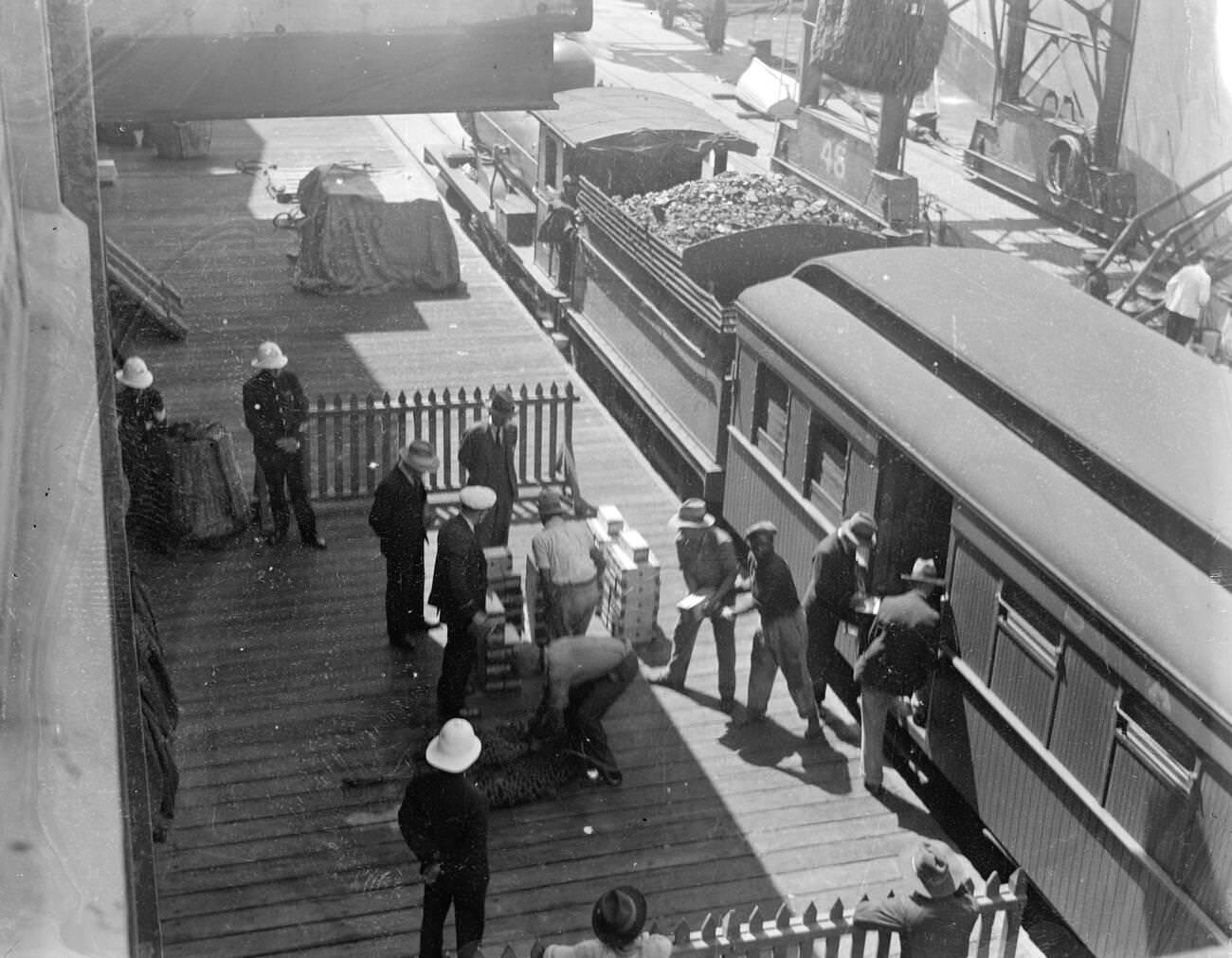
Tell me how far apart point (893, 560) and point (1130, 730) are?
2.73m

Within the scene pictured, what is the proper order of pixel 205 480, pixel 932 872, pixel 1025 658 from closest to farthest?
pixel 932 872 → pixel 1025 658 → pixel 205 480

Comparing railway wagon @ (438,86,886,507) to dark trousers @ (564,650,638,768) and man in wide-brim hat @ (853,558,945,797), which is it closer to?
man in wide-brim hat @ (853,558,945,797)

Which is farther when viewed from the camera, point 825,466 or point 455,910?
point 825,466

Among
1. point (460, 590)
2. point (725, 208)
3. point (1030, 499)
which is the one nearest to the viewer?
point (1030, 499)

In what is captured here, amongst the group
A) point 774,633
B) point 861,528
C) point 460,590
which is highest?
point 861,528

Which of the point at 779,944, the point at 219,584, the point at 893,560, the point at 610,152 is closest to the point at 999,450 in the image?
the point at 893,560

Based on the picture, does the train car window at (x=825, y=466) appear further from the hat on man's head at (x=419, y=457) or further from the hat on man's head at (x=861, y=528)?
the hat on man's head at (x=419, y=457)

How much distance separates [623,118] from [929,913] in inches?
504

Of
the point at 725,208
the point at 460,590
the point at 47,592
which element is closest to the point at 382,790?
the point at 460,590

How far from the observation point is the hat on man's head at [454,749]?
6277 millimetres

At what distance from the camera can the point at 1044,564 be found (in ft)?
24.1

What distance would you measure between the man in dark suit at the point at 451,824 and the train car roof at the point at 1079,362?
3.81m

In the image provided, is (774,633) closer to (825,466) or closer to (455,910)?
(825,466)

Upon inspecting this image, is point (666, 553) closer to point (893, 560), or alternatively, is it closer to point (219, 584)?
point (893, 560)
